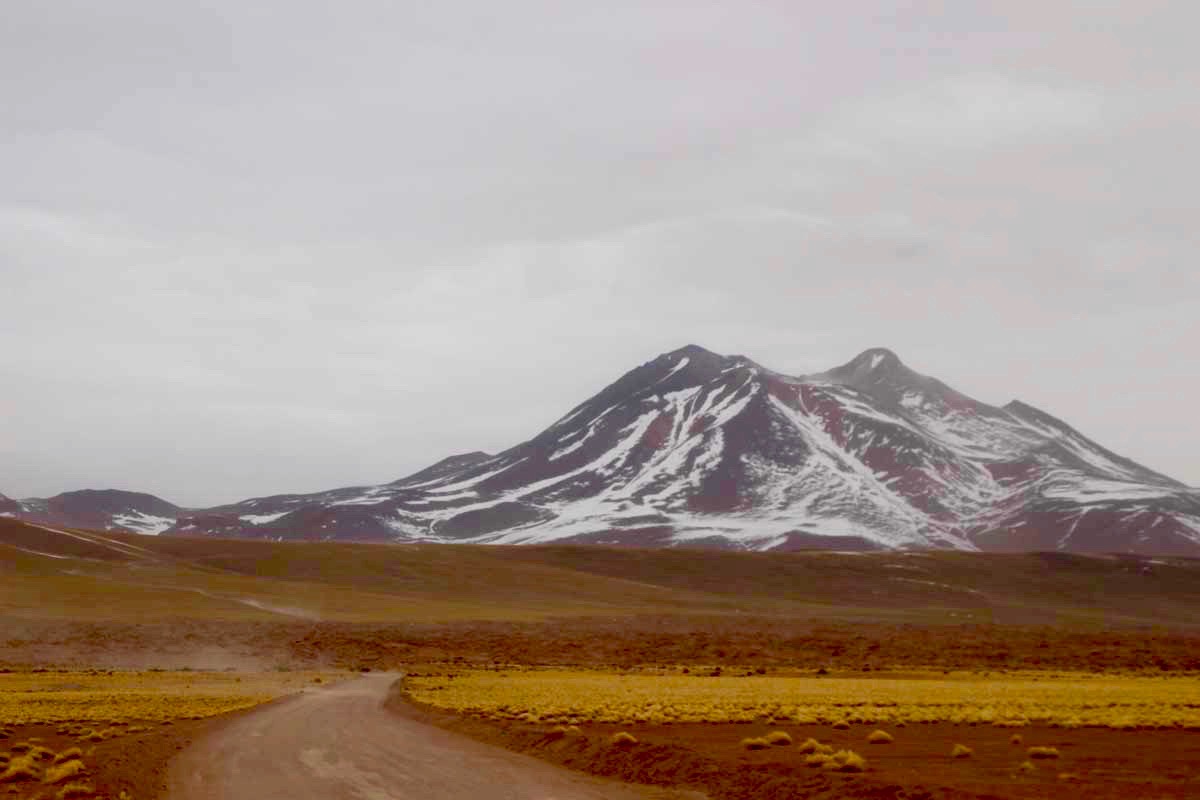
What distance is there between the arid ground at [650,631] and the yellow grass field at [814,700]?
4.56 ft

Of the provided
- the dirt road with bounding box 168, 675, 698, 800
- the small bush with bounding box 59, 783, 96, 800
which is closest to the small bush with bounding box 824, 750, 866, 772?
the dirt road with bounding box 168, 675, 698, 800

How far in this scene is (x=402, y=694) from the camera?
146ft

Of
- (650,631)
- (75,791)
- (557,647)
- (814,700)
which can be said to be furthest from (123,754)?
(650,631)

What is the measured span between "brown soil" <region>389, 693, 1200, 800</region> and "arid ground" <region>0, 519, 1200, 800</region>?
88 mm

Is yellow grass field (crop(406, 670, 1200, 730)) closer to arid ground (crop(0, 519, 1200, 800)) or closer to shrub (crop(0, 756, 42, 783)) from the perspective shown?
arid ground (crop(0, 519, 1200, 800))

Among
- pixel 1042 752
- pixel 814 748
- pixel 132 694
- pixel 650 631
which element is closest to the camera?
pixel 1042 752

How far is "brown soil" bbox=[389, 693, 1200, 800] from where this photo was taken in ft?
62.5

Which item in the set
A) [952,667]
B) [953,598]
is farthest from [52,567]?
[953,598]

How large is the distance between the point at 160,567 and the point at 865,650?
76716mm

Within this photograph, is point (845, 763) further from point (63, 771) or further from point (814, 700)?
point (814, 700)

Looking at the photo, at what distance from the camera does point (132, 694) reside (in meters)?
44.6

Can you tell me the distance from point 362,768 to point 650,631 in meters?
68.7

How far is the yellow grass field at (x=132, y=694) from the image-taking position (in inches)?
1390

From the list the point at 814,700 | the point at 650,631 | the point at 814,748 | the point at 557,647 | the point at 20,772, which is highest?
the point at 814,748
